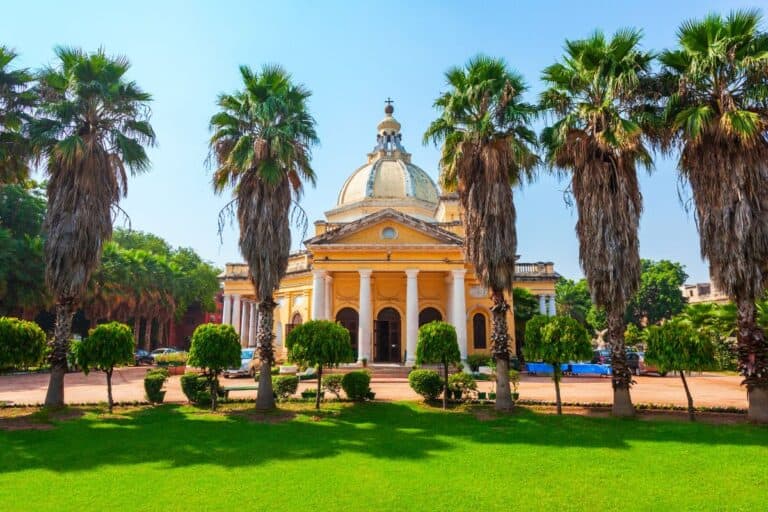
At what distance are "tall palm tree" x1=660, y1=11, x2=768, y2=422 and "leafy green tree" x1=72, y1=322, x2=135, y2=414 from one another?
16.5 m

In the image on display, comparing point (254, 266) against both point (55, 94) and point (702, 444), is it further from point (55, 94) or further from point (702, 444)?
point (702, 444)

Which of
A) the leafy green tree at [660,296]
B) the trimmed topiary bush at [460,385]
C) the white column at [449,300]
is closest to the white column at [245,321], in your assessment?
the white column at [449,300]

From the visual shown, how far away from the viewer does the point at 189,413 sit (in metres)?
14.4

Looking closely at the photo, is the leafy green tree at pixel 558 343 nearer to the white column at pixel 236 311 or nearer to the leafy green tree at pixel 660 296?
the white column at pixel 236 311

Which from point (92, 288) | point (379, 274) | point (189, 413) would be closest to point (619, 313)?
point (189, 413)

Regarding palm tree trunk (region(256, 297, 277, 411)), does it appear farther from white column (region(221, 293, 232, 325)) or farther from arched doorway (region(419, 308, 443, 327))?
white column (region(221, 293, 232, 325))

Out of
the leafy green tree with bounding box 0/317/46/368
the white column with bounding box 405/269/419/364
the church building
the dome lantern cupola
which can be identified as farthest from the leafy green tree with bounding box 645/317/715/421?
the dome lantern cupola

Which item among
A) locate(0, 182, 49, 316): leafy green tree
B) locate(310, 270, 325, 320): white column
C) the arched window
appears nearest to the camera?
locate(310, 270, 325, 320): white column

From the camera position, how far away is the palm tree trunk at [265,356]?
14.7 meters

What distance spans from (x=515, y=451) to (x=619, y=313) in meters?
5.70

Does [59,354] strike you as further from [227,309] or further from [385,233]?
[227,309]

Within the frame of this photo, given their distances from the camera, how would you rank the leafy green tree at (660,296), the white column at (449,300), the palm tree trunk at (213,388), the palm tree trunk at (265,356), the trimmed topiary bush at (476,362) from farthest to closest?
the leafy green tree at (660,296) → the white column at (449,300) → the trimmed topiary bush at (476,362) → the palm tree trunk at (213,388) → the palm tree trunk at (265,356)

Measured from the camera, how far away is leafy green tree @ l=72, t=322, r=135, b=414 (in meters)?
14.3

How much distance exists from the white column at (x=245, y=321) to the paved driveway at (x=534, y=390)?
35.9 ft
